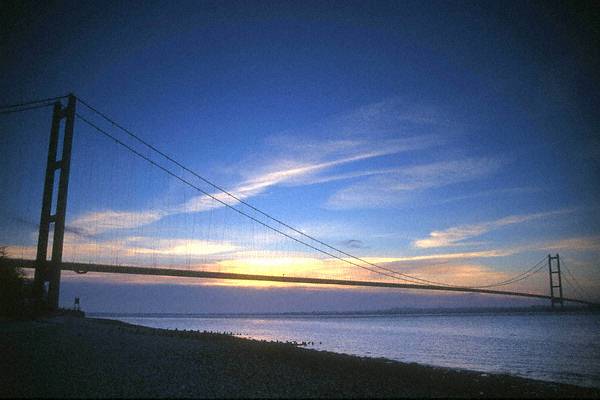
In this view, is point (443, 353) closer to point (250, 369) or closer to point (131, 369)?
point (250, 369)

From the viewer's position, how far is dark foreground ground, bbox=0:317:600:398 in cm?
685

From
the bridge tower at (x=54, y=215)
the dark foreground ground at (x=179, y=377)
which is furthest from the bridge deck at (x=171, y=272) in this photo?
the dark foreground ground at (x=179, y=377)

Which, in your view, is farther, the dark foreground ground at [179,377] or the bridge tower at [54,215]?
the bridge tower at [54,215]

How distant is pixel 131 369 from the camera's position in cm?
846

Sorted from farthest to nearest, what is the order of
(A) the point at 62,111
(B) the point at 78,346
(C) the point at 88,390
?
1. (A) the point at 62,111
2. (B) the point at 78,346
3. (C) the point at 88,390

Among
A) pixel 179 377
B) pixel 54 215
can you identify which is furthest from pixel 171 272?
pixel 179 377

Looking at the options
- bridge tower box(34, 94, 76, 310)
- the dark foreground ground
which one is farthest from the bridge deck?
the dark foreground ground

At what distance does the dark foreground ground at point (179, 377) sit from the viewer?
6.85 metres

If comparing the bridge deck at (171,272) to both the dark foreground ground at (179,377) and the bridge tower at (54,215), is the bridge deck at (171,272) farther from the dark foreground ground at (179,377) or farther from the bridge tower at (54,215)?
the dark foreground ground at (179,377)

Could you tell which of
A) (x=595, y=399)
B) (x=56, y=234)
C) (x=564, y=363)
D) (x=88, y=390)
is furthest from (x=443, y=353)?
(x=56, y=234)

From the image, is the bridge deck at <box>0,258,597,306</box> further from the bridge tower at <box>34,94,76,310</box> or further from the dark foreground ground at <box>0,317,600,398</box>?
the dark foreground ground at <box>0,317,600,398</box>

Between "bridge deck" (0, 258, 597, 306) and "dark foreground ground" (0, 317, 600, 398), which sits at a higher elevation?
"bridge deck" (0, 258, 597, 306)

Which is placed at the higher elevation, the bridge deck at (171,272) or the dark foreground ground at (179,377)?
the bridge deck at (171,272)

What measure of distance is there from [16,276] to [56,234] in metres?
3.01
